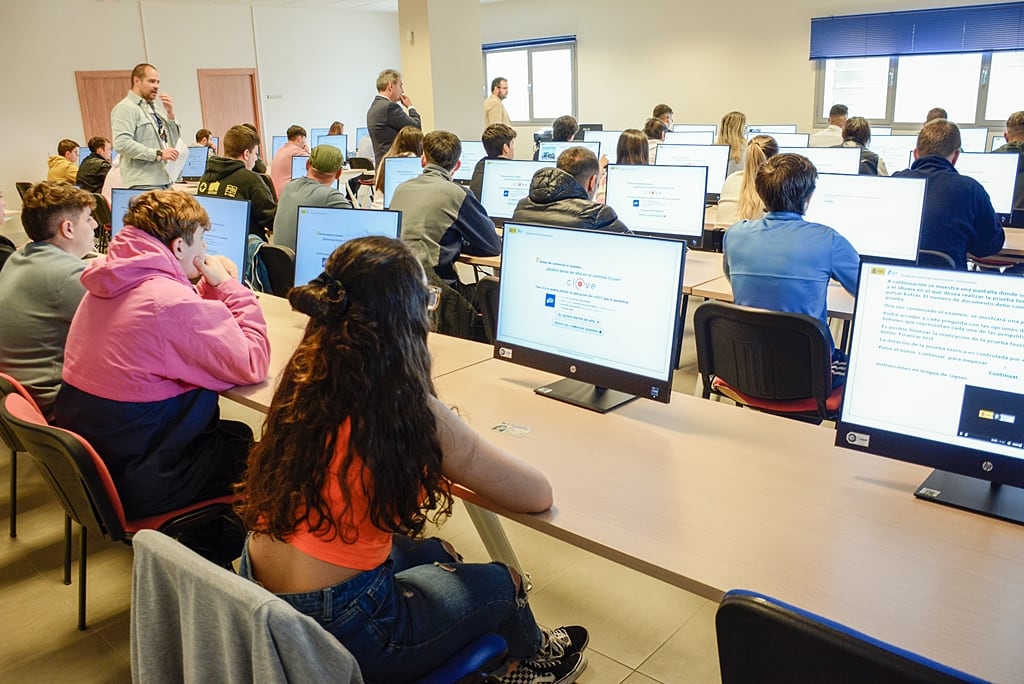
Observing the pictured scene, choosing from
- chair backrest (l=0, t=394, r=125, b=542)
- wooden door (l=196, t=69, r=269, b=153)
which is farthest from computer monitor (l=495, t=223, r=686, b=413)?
wooden door (l=196, t=69, r=269, b=153)

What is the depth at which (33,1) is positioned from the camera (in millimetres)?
9820

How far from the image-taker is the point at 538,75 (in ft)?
42.3

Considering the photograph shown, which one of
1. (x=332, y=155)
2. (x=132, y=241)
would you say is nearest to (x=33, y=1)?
(x=332, y=155)

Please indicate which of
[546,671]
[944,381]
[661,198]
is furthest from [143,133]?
[944,381]

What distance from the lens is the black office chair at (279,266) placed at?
3490 millimetres

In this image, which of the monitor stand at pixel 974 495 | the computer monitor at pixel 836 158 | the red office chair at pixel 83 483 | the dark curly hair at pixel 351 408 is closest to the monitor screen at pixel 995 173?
the computer monitor at pixel 836 158

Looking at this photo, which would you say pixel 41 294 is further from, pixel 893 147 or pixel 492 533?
pixel 893 147

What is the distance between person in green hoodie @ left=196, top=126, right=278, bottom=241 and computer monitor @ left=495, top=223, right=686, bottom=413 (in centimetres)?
315

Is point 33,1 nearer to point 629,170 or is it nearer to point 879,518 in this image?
point 629,170

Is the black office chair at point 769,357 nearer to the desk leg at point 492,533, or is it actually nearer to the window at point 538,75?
the desk leg at point 492,533

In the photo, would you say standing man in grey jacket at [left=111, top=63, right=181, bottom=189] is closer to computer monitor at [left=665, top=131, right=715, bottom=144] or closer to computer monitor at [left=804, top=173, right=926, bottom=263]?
computer monitor at [left=665, top=131, right=715, bottom=144]

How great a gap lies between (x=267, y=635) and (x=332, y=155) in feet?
10.7

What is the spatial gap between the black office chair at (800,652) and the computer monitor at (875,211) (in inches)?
112

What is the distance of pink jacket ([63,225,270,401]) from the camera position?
76.8 inches
